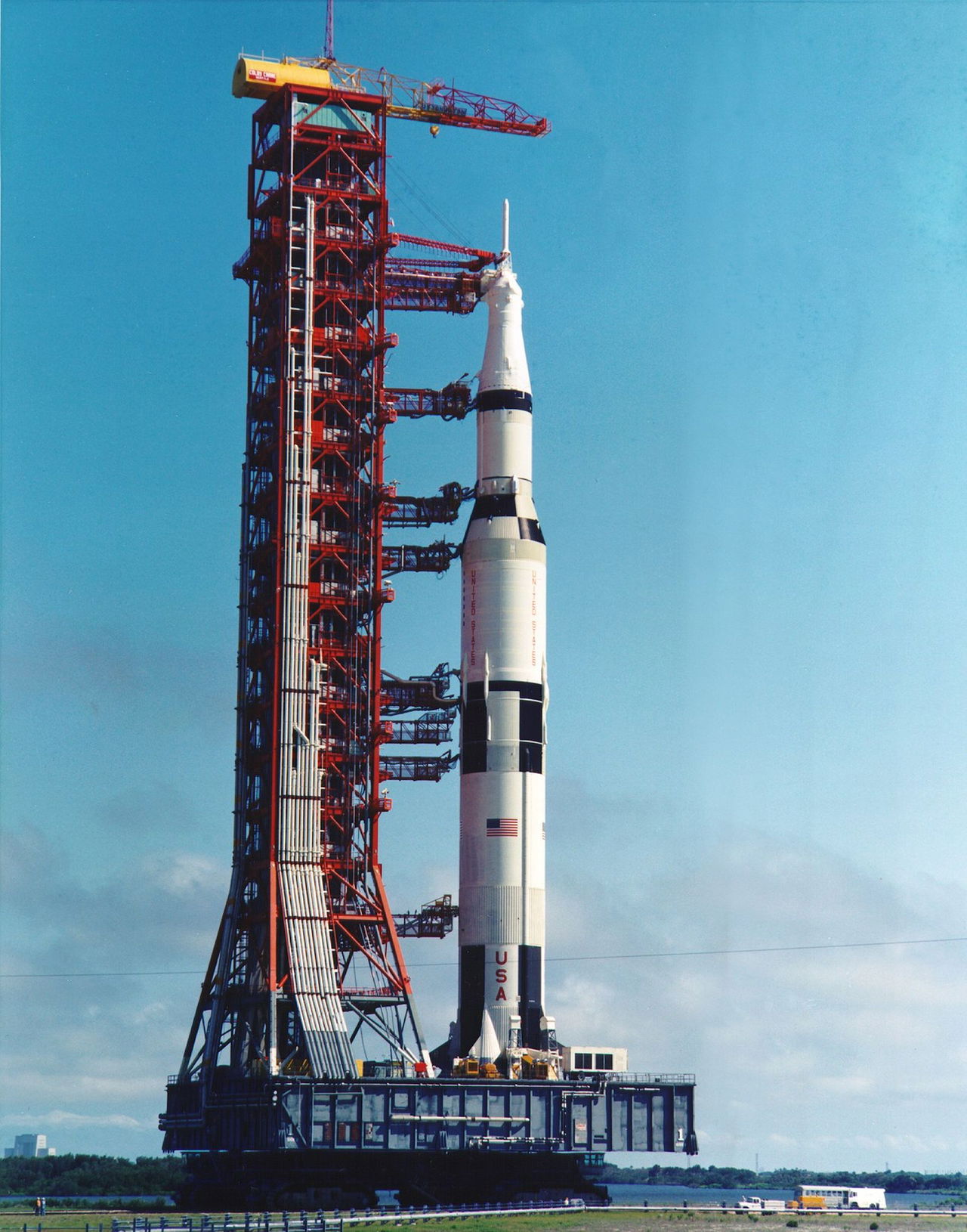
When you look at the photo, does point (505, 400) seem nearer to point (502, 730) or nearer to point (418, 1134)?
point (502, 730)

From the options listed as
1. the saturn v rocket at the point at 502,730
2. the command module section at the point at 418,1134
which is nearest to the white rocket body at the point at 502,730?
the saturn v rocket at the point at 502,730

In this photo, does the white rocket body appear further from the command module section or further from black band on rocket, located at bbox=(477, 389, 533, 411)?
the command module section

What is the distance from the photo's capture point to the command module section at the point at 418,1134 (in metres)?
73.0

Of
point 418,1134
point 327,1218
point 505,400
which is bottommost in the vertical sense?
point 327,1218

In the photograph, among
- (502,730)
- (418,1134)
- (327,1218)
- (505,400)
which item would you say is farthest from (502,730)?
(327,1218)

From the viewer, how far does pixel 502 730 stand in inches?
3167

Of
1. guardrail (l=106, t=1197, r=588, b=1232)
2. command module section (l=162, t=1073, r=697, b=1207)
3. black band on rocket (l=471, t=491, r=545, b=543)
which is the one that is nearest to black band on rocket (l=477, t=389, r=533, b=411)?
black band on rocket (l=471, t=491, r=545, b=543)

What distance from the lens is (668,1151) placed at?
7950cm

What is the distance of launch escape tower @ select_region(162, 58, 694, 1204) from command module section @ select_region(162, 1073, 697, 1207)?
9cm

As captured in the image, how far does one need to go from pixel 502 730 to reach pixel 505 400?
46.0ft

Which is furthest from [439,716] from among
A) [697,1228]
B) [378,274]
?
[697,1228]

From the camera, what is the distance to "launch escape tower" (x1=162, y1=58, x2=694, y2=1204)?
74625 millimetres

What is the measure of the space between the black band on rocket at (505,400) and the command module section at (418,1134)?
2734 centimetres

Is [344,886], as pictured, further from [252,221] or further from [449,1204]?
[252,221]
